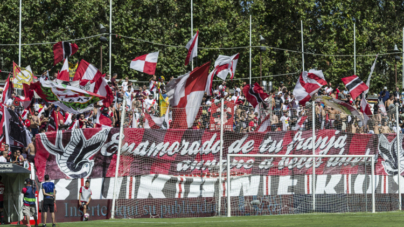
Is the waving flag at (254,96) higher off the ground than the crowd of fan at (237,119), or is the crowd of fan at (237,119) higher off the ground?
the waving flag at (254,96)

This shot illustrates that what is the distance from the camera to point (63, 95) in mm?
19156

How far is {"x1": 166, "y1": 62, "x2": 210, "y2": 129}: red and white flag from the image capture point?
1991 cm

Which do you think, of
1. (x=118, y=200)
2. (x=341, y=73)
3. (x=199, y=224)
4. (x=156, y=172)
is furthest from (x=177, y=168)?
(x=341, y=73)

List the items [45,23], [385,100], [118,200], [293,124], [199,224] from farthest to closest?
[45,23]
[385,100]
[293,124]
[118,200]
[199,224]

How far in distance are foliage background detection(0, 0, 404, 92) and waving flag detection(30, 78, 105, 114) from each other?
25239mm

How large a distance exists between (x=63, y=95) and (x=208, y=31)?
28.4m

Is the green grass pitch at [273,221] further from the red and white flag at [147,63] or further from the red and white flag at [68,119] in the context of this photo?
the red and white flag at [147,63]

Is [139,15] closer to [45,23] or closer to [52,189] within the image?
[45,23]

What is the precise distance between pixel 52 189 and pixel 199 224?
4.52 m

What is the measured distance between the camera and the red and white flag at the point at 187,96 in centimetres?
1991

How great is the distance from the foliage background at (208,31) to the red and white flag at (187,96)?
23.4 m

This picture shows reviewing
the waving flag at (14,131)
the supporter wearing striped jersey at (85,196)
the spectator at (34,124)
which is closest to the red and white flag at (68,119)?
the spectator at (34,124)

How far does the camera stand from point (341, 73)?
1973 inches

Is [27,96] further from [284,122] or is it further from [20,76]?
[284,122]
